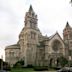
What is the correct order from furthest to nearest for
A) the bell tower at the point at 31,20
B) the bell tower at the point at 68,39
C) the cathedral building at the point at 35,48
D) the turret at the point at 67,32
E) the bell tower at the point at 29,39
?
the turret at the point at 67,32 < the bell tower at the point at 68,39 < the bell tower at the point at 31,20 < the cathedral building at the point at 35,48 < the bell tower at the point at 29,39

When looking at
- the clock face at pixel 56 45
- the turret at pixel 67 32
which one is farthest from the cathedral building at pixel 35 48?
the turret at pixel 67 32

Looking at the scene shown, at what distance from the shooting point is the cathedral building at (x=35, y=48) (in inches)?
3851

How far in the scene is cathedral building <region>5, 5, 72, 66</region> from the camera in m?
97.8

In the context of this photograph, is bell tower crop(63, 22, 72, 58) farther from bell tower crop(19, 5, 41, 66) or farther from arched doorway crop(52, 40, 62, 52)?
bell tower crop(19, 5, 41, 66)

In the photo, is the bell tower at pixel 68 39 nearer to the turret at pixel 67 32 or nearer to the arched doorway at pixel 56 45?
the turret at pixel 67 32

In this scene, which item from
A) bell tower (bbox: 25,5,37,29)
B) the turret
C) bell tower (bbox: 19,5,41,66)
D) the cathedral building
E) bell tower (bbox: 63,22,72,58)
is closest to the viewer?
→ bell tower (bbox: 19,5,41,66)

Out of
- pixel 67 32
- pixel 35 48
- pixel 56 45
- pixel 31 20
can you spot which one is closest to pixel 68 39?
pixel 67 32

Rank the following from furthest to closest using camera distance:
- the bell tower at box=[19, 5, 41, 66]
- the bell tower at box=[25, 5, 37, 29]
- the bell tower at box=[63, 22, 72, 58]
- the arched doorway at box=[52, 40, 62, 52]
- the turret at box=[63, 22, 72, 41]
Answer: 1. the turret at box=[63, 22, 72, 41]
2. the bell tower at box=[63, 22, 72, 58]
3. the arched doorway at box=[52, 40, 62, 52]
4. the bell tower at box=[25, 5, 37, 29]
5. the bell tower at box=[19, 5, 41, 66]

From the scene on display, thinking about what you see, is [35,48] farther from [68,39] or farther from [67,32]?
[67,32]

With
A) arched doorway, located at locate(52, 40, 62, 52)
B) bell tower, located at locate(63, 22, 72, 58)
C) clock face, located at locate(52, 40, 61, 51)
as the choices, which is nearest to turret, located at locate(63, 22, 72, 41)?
bell tower, located at locate(63, 22, 72, 58)

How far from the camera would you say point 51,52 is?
330 feet

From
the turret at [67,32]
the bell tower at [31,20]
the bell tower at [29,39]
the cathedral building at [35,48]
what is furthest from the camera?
the turret at [67,32]

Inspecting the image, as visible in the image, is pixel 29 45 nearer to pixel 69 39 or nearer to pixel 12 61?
pixel 12 61

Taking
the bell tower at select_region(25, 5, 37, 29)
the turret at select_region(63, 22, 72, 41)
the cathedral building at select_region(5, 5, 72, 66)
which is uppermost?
the bell tower at select_region(25, 5, 37, 29)
